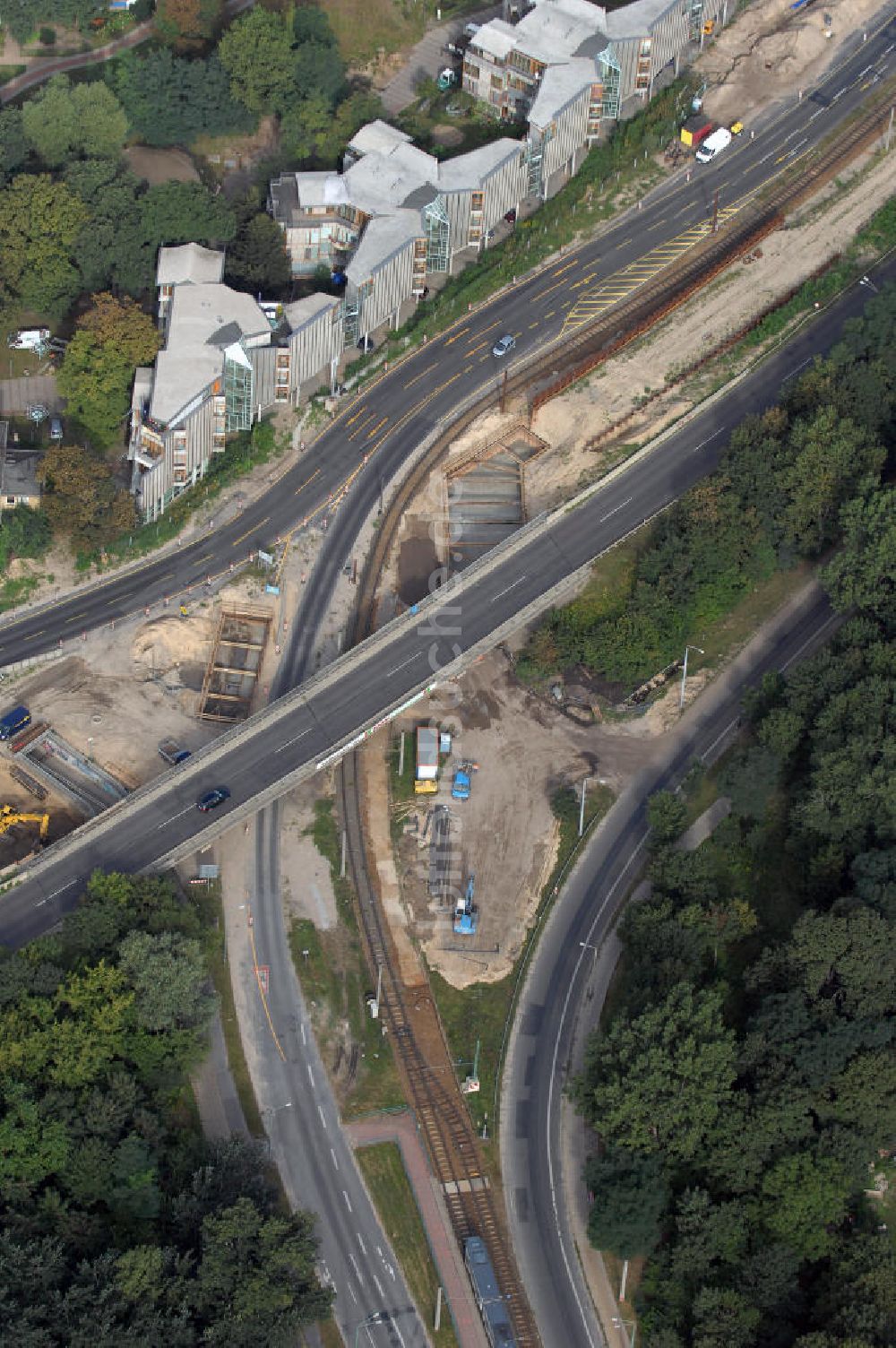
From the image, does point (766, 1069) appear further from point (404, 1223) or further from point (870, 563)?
point (870, 563)

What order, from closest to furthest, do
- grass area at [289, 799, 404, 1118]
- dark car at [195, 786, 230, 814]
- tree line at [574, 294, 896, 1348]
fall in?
tree line at [574, 294, 896, 1348] < grass area at [289, 799, 404, 1118] < dark car at [195, 786, 230, 814]

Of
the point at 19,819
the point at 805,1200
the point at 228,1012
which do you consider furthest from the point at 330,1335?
the point at 19,819

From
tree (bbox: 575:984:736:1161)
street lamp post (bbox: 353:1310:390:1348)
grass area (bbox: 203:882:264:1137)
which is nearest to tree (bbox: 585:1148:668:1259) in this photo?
tree (bbox: 575:984:736:1161)

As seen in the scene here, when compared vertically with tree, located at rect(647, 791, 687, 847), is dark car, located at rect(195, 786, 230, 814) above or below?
above

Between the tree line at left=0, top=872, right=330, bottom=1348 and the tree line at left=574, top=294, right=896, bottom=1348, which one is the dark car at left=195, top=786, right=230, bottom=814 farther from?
the tree line at left=574, top=294, right=896, bottom=1348

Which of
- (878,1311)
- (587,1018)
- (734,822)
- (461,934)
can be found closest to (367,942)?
(461,934)

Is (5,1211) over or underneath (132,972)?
underneath

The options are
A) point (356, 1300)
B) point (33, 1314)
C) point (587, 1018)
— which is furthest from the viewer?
point (587, 1018)

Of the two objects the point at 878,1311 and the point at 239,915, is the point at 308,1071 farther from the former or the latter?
the point at 878,1311
